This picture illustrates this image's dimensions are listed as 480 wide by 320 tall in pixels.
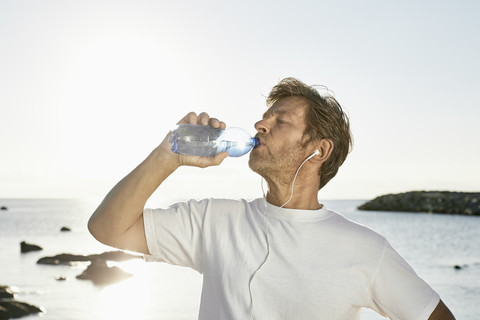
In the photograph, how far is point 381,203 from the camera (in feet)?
257

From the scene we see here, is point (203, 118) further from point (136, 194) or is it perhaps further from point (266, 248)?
point (266, 248)

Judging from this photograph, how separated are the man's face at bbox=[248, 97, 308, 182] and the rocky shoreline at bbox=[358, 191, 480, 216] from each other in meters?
66.2

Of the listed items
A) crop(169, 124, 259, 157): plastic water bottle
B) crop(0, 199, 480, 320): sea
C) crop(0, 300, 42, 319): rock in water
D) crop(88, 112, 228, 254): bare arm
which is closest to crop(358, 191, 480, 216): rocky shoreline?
crop(0, 199, 480, 320): sea

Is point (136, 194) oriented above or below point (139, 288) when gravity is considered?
above

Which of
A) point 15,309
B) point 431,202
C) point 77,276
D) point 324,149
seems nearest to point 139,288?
point 77,276

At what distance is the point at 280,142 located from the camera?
2.96m

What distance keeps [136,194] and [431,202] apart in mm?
72241

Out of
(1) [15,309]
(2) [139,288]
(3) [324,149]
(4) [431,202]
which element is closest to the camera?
(3) [324,149]

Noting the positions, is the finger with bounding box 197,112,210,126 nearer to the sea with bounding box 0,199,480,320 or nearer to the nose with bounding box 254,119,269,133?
the nose with bounding box 254,119,269,133

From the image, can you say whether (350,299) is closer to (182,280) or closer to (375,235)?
(375,235)

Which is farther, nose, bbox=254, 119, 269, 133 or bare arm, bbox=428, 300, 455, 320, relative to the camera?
nose, bbox=254, 119, 269, 133

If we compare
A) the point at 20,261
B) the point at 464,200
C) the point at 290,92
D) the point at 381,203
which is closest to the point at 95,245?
the point at 20,261

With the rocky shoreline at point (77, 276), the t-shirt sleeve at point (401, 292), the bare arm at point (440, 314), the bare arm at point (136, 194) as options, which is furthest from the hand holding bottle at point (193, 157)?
the rocky shoreline at point (77, 276)

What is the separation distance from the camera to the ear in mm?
3125
